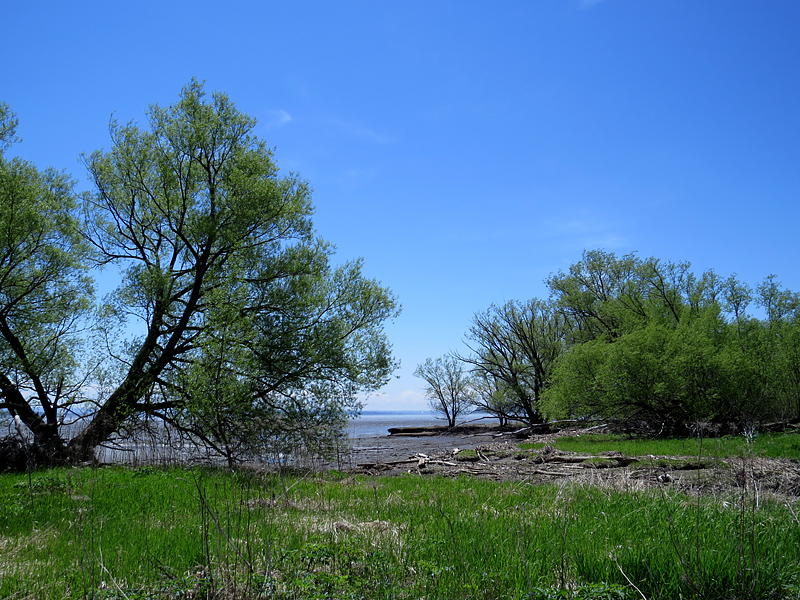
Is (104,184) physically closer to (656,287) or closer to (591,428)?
(591,428)

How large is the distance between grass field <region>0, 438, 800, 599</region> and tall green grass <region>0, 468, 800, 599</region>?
0.02m

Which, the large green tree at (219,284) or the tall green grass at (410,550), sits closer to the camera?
the tall green grass at (410,550)

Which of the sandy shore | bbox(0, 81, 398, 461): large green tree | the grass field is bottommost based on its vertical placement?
the sandy shore

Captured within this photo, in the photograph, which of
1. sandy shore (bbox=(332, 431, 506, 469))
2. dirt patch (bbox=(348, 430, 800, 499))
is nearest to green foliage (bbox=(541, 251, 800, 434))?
sandy shore (bbox=(332, 431, 506, 469))

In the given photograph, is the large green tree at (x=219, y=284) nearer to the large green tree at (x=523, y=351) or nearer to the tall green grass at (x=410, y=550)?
the tall green grass at (x=410, y=550)

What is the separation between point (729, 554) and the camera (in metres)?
3.98

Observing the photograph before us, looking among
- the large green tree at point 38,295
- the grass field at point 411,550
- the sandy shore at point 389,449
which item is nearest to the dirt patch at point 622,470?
the grass field at point 411,550

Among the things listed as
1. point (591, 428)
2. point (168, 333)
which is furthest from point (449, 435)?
point (168, 333)

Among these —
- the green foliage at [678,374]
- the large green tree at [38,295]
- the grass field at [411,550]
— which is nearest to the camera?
the grass field at [411,550]

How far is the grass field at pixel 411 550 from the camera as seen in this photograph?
3.69 m

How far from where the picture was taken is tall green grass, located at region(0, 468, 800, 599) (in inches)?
145

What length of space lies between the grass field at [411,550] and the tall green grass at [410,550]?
0.02 meters

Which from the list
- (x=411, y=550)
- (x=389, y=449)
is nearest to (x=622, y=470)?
(x=411, y=550)

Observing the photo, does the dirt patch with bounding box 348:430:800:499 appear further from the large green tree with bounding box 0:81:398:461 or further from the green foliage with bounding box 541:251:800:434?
the green foliage with bounding box 541:251:800:434
